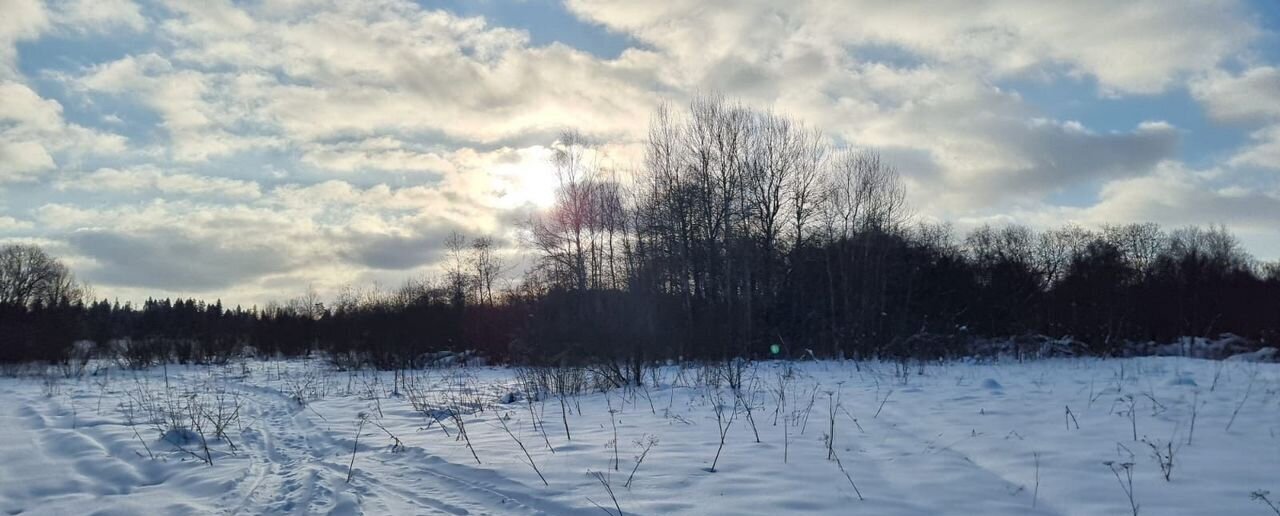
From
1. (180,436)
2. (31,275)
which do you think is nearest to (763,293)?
(180,436)

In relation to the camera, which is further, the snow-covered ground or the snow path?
the snow path

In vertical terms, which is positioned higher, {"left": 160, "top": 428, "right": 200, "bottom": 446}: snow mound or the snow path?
{"left": 160, "top": 428, "right": 200, "bottom": 446}: snow mound

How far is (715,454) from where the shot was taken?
20.2 feet

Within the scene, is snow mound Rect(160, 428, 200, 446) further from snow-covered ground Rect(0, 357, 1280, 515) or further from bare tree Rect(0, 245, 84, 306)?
bare tree Rect(0, 245, 84, 306)

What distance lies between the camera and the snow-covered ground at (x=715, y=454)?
4.63m

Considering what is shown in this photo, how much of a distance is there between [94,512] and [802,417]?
6.33 metres

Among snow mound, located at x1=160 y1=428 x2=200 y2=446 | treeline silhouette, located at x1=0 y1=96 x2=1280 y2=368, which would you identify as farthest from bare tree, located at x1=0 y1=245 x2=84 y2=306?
snow mound, located at x1=160 y1=428 x2=200 y2=446

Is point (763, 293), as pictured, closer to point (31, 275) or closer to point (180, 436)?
point (180, 436)

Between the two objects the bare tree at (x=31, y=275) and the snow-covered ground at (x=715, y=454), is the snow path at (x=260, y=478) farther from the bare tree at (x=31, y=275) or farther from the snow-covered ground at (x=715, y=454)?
the bare tree at (x=31, y=275)

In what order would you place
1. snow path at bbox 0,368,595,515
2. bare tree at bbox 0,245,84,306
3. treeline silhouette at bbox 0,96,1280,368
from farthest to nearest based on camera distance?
1. bare tree at bbox 0,245,84,306
2. treeline silhouette at bbox 0,96,1280,368
3. snow path at bbox 0,368,595,515

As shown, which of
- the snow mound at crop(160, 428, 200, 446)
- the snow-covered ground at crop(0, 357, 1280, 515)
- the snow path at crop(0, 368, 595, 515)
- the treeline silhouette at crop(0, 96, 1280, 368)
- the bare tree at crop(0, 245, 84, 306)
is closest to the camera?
the snow-covered ground at crop(0, 357, 1280, 515)

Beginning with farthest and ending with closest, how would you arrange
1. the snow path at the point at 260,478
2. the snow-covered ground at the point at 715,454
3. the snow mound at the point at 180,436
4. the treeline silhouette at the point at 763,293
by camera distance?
the treeline silhouette at the point at 763,293 → the snow mound at the point at 180,436 → the snow path at the point at 260,478 → the snow-covered ground at the point at 715,454

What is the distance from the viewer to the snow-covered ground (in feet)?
15.2

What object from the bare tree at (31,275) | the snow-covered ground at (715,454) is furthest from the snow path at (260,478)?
the bare tree at (31,275)
